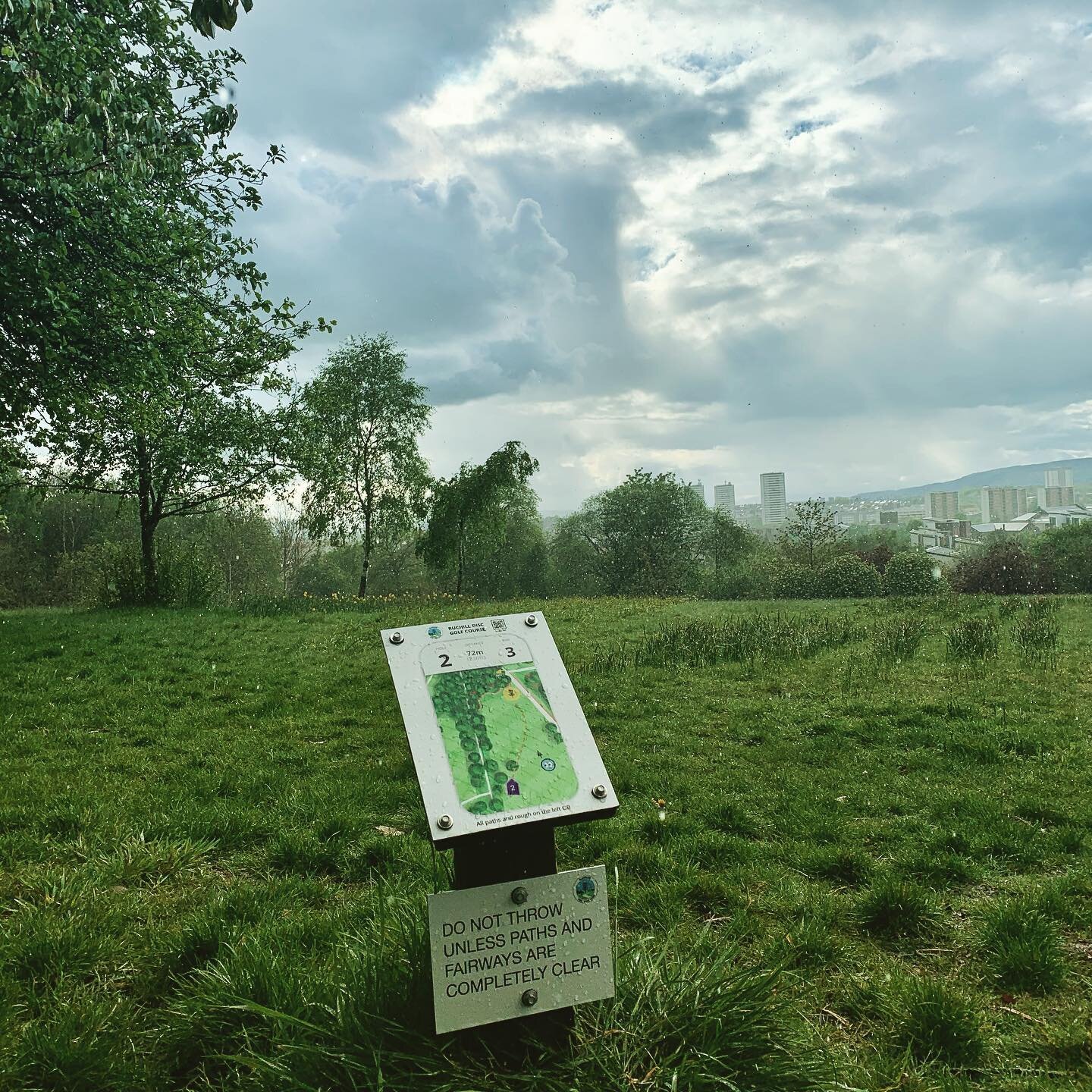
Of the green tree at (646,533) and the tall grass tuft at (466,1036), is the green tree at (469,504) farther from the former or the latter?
the tall grass tuft at (466,1036)

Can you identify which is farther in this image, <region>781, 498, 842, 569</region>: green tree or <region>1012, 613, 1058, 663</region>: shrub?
<region>781, 498, 842, 569</region>: green tree

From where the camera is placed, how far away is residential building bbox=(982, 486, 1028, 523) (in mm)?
82375

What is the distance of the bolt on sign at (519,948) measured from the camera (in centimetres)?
247

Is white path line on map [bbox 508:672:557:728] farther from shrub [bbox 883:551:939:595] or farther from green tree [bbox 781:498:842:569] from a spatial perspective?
green tree [bbox 781:498:842:569]

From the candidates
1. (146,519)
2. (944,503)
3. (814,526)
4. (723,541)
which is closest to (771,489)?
(944,503)

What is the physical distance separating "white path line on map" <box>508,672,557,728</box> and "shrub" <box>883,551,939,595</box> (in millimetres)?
29206

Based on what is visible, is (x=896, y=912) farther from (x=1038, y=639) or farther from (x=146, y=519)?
(x=146, y=519)

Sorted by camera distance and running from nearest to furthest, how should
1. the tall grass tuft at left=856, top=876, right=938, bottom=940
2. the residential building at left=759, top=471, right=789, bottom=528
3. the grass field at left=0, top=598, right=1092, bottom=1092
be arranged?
the grass field at left=0, top=598, right=1092, bottom=1092 < the tall grass tuft at left=856, top=876, right=938, bottom=940 < the residential building at left=759, top=471, right=789, bottom=528

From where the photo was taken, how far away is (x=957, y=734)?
309 inches

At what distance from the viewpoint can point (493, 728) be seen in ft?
9.09

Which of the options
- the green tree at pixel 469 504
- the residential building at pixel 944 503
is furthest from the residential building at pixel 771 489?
the green tree at pixel 469 504

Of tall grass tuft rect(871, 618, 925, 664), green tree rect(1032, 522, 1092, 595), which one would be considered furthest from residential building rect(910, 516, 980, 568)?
tall grass tuft rect(871, 618, 925, 664)

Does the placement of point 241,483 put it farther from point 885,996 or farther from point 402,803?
point 885,996

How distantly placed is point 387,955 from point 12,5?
671cm
